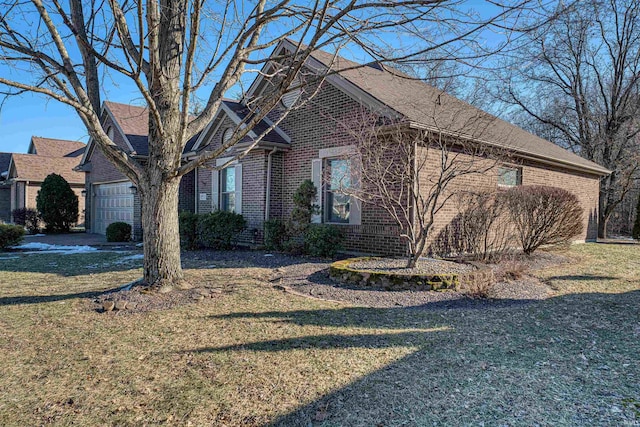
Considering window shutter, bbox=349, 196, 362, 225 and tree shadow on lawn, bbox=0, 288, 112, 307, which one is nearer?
tree shadow on lawn, bbox=0, 288, 112, 307

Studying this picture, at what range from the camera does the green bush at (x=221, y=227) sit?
11.9 m

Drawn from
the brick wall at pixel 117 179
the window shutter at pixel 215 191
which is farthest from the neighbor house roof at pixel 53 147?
the window shutter at pixel 215 191

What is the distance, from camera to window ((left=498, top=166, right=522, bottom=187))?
11898mm

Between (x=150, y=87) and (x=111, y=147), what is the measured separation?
105 cm

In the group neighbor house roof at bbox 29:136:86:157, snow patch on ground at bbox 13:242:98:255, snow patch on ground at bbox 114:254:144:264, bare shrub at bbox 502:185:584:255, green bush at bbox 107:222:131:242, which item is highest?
neighbor house roof at bbox 29:136:86:157

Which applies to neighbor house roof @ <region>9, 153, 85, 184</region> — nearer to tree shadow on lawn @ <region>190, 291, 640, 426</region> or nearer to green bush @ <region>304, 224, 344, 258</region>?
green bush @ <region>304, 224, 344, 258</region>

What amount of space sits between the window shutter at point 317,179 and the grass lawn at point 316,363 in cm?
494

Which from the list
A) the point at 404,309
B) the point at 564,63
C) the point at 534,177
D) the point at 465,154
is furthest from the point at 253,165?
the point at 564,63

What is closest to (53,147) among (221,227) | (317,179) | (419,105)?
(221,227)

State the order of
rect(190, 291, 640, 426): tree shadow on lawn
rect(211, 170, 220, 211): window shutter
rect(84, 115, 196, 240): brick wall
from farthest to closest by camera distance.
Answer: rect(84, 115, 196, 240): brick wall
rect(211, 170, 220, 211): window shutter
rect(190, 291, 640, 426): tree shadow on lawn

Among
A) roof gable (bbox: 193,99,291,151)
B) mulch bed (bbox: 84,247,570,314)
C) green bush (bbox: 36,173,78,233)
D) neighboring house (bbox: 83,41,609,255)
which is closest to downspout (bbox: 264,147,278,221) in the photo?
neighboring house (bbox: 83,41,609,255)

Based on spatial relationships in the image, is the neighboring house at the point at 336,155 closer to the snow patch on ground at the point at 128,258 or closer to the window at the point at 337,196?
the window at the point at 337,196

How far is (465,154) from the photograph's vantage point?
9906 millimetres

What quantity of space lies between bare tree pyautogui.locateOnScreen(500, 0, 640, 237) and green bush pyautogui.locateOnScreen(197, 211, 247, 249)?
16371 mm
